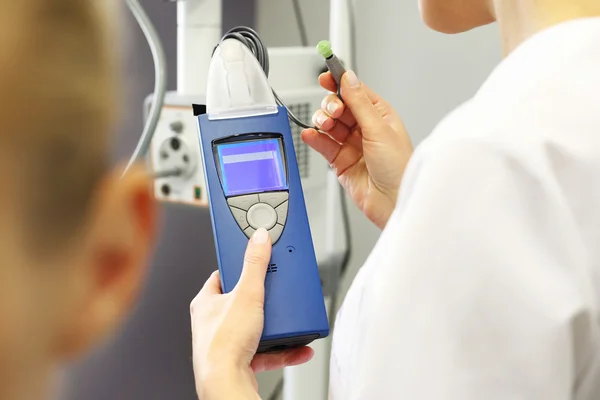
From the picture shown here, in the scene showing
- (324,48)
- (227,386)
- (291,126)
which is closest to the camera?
(227,386)

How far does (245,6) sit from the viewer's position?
127 cm

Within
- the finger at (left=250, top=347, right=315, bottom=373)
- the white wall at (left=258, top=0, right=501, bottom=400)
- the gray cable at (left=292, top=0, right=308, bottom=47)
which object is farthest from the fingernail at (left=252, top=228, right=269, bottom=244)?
the gray cable at (left=292, top=0, right=308, bottom=47)

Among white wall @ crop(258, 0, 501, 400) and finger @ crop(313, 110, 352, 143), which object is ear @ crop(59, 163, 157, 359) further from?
white wall @ crop(258, 0, 501, 400)

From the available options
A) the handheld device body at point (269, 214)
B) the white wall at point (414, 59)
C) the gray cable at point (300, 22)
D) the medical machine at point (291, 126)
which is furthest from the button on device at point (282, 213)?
the gray cable at point (300, 22)

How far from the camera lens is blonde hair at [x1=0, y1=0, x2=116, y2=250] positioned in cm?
26

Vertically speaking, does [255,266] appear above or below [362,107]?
below

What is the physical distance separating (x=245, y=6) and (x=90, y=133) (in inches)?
40.5

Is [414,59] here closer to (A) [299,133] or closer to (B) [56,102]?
(A) [299,133]

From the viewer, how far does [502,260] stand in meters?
0.34

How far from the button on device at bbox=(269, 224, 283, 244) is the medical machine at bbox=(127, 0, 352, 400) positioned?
0.41 metres

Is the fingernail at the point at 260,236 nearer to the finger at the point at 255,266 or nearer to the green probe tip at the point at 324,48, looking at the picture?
the finger at the point at 255,266

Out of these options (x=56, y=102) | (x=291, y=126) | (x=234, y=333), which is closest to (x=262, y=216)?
(x=234, y=333)

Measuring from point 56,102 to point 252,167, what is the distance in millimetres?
329

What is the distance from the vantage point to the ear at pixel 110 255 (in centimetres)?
32
